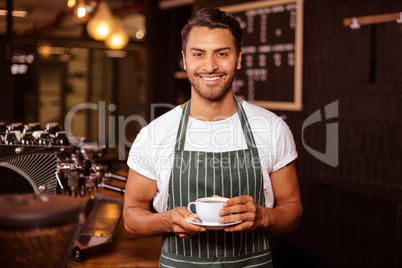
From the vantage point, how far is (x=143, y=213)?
1.70m

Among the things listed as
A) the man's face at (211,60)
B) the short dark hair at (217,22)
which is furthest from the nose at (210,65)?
the short dark hair at (217,22)

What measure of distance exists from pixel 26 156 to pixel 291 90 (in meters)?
2.69

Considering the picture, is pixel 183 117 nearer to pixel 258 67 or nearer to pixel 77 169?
pixel 77 169

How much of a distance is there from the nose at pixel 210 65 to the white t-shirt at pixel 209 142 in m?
0.21

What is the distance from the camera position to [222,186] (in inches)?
70.3

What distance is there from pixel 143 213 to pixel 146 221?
33 mm

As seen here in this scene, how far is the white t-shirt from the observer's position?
175 centimetres

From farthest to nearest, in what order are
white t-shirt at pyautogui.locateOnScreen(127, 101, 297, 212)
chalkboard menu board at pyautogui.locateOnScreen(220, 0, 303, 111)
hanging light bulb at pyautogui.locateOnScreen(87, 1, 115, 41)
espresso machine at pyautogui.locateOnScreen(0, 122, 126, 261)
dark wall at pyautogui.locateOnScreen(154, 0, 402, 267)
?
hanging light bulb at pyautogui.locateOnScreen(87, 1, 115, 41) → chalkboard menu board at pyautogui.locateOnScreen(220, 0, 303, 111) → dark wall at pyautogui.locateOnScreen(154, 0, 402, 267) → espresso machine at pyautogui.locateOnScreen(0, 122, 126, 261) → white t-shirt at pyautogui.locateOnScreen(127, 101, 297, 212)

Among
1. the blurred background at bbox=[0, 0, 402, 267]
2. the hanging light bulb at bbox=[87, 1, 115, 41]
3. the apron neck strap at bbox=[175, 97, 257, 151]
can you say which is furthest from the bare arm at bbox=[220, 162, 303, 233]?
the hanging light bulb at bbox=[87, 1, 115, 41]

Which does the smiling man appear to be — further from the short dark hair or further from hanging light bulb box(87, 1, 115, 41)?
hanging light bulb box(87, 1, 115, 41)

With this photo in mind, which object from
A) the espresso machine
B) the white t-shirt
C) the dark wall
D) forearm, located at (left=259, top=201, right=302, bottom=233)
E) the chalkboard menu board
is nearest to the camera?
forearm, located at (left=259, top=201, right=302, bottom=233)

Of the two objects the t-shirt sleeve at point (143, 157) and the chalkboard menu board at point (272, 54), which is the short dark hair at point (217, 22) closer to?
the t-shirt sleeve at point (143, 157)

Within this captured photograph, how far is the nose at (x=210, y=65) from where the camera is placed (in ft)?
5.49

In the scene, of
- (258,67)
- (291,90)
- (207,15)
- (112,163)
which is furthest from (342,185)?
(112,163)
